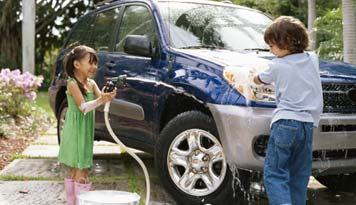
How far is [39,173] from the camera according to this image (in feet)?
18.2

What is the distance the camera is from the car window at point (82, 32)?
20.9 feet

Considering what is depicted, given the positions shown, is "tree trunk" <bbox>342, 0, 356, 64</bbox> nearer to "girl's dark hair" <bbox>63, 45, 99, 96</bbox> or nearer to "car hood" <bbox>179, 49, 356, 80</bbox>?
"car hood" <bbox>179, 49, 356, 80</bbox>

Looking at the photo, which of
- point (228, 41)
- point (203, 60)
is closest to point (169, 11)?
point (228, 41)

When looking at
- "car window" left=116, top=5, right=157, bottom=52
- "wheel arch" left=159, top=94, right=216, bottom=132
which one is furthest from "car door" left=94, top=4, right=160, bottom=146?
"wheel arch" left=159, top=94, right=216, bottom=132

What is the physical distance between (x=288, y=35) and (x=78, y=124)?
5.07 ft

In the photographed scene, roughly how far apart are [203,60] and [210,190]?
0.99m

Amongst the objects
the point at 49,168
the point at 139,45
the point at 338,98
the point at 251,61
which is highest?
the point at 139,45

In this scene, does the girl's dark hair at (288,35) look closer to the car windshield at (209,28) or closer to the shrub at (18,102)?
the car windshield at (209,28)

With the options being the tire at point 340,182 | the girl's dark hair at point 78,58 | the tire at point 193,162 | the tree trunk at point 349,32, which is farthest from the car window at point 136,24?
the tree trunk at point 349,32

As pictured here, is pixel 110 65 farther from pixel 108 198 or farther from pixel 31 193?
pixel 108 198

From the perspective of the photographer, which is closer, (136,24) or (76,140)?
(76,140)

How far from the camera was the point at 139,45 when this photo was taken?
4723mm

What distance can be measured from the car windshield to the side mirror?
207 mm

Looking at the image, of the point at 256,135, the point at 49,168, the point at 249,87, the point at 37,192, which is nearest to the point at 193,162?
the point at 256,135
